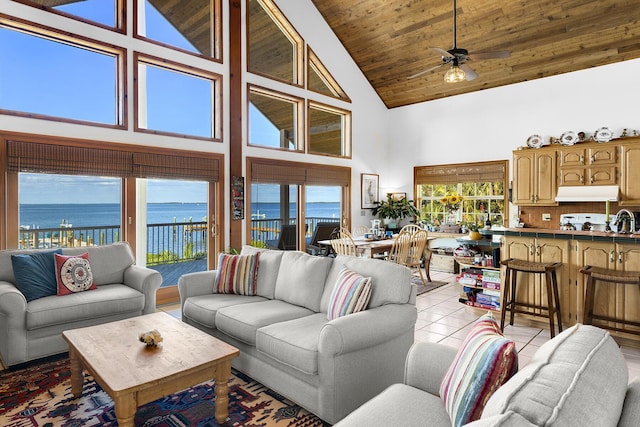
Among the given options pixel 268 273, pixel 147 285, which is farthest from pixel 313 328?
pixel 147 285

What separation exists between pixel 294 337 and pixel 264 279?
121cm

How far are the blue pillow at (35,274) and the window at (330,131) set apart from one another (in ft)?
15.3

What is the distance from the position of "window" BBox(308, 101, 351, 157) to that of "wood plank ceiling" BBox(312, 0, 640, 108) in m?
1.16

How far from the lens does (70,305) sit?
3367 millimetres

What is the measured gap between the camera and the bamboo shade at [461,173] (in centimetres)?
698

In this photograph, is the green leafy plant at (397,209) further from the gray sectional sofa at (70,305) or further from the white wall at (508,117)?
the gray sectional sofa at (70,305)

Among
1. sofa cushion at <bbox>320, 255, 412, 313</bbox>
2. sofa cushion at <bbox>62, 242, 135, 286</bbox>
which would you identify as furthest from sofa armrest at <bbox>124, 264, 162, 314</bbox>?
sofa cushion at <bbox>320, 255, 412, 313</bbox>

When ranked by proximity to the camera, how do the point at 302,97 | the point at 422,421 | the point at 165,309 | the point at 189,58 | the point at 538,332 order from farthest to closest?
the point at 302,97, the point at 189,58, the point at 165,309, the point at 538,332, the point at 422,421

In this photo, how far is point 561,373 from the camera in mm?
1011

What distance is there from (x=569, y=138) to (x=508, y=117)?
3.63 feet

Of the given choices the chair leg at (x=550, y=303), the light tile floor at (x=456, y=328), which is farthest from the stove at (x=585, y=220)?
the chair leg at (x=550, y=303)

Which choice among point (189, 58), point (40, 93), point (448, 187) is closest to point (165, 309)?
point (40, 93)

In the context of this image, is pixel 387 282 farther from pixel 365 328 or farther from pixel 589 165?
pixel 589 165

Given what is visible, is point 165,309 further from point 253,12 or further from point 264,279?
point 253,12
